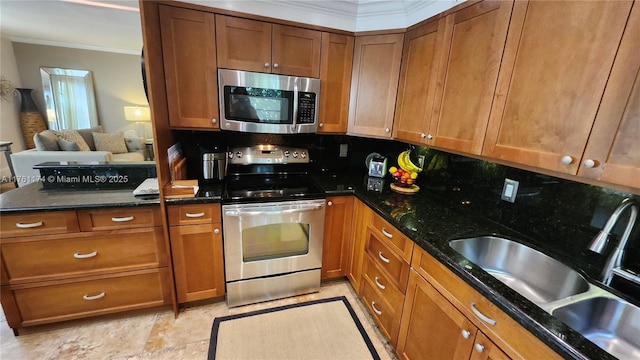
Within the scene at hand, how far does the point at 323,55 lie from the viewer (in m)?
1.91

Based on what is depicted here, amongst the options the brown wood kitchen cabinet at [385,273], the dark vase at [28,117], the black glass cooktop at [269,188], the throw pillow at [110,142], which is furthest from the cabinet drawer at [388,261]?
the dark vase at [28,117]

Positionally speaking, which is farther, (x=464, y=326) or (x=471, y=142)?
(x=471, y=142)

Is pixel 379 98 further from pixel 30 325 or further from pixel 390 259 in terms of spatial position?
pixel 30 325

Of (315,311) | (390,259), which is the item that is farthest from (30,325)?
(390,259)

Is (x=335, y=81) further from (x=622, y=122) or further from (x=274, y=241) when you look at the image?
(x=622, y=122)

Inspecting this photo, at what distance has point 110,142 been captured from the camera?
7.95ft

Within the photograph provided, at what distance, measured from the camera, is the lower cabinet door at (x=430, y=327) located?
103 cm

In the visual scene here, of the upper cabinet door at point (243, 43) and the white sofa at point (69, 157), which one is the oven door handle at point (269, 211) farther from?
the upper cabinet door at point (243, 43)

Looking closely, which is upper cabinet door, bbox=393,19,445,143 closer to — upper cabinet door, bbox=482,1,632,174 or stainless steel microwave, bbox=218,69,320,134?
upper cabinet door, bbox=482,1,632,174

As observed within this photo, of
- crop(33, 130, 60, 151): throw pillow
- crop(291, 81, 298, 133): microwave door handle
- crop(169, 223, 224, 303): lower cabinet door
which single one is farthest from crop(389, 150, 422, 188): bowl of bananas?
crop(33, 130, 60, 151): throw pillow

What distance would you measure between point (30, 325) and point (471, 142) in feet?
9.61

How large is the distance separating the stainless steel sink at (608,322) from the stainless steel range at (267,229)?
4.54ft

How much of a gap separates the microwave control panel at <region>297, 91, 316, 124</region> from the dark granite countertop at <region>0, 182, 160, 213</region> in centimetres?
117

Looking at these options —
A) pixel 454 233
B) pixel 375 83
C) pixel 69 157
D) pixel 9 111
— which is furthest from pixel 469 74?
pixel 9 111
